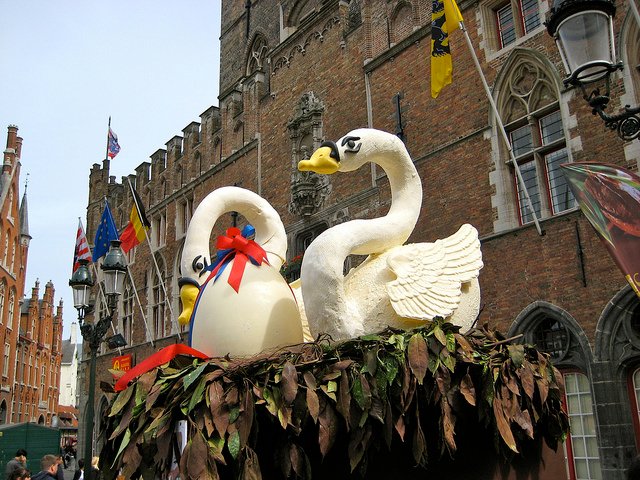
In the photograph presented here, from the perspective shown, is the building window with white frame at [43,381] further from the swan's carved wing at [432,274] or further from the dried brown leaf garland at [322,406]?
the dried brown leaf garland at [322,406]

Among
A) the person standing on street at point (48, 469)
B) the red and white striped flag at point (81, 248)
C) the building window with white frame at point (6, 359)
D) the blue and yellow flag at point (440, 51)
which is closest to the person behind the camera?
the person standing on street at point (48, 469)

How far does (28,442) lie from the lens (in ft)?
53.7

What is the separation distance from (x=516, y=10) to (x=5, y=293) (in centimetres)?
3219

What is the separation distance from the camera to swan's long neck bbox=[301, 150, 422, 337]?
8.84 ft

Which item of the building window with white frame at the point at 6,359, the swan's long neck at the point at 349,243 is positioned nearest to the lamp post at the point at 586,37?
the swan's long neck at the point at 349,243

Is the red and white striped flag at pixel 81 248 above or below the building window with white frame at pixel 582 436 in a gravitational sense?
above

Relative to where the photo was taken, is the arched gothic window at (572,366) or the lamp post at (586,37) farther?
the arched gothic window at (572,366)

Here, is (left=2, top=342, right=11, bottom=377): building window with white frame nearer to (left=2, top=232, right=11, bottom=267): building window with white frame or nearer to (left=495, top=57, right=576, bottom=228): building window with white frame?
(left=2, top=232, right=11, bottom=267): building window with white frame

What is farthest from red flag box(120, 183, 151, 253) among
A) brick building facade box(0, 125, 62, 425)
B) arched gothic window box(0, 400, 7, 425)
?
arched gothic window box(0, 400, 7, 425)

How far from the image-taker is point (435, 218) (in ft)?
35.0

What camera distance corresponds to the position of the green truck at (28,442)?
16156 mm

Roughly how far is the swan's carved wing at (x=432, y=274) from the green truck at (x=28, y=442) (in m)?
16.3

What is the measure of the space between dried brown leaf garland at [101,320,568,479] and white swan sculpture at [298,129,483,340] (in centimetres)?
32

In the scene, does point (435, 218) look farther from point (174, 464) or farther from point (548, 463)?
point (174, 464)
